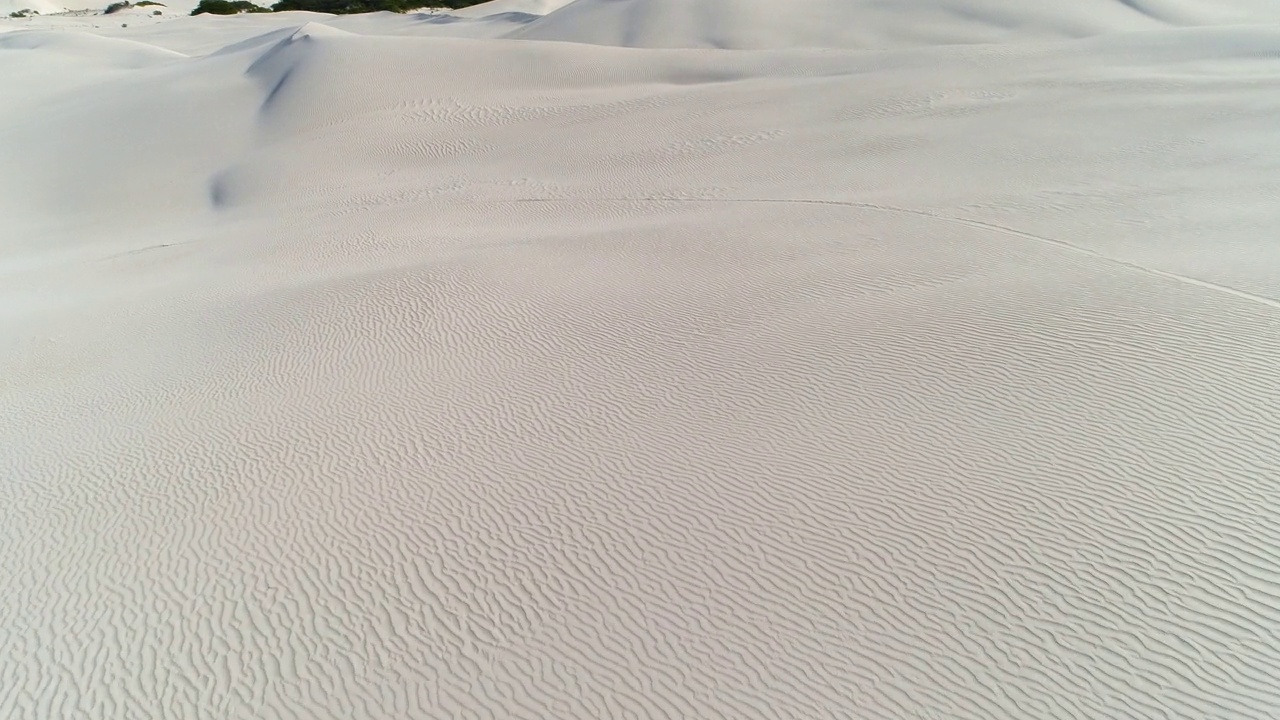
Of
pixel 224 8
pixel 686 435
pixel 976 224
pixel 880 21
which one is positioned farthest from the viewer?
pixel 224 8

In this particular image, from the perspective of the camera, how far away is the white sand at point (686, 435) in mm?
3322

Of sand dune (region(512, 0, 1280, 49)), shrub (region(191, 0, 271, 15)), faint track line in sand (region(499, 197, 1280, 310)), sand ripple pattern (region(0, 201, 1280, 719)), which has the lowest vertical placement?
sand ripple pattern (region(0, 201, 1280, 719))

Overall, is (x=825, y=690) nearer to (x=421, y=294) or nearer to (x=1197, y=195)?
(x=421, y=294)

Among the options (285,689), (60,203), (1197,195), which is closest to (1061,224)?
(1197,195)

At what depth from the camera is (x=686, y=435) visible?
4781 mm

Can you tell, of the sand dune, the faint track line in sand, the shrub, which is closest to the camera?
the faint track line in sand

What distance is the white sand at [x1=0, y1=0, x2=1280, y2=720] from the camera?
3.32m

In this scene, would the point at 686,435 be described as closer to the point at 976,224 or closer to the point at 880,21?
the point at 976,224

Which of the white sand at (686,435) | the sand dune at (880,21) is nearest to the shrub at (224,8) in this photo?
the sand dune at (880,21)

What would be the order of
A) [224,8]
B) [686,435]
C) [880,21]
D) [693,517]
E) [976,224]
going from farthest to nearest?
[224,8]
[880,21]
[976,224]
[686,435]
[693,517]

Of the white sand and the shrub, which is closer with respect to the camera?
the white sand

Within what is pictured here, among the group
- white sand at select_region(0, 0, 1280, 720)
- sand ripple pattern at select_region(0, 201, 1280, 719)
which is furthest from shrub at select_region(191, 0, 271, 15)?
sand ripple pattern at select_region(0, 201, 1280, 719)

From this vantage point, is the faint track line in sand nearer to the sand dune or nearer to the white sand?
the white sand

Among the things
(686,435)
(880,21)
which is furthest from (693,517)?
(880,21)
